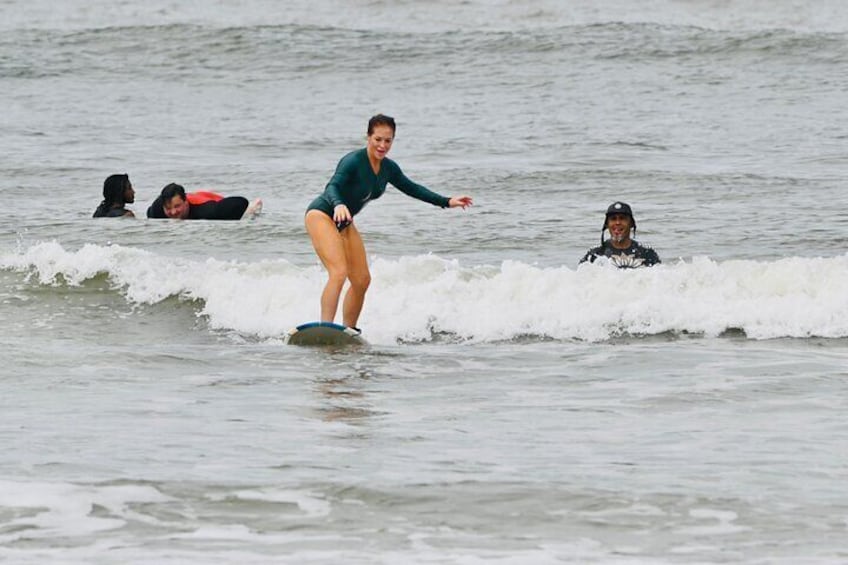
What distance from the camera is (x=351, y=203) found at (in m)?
11.5

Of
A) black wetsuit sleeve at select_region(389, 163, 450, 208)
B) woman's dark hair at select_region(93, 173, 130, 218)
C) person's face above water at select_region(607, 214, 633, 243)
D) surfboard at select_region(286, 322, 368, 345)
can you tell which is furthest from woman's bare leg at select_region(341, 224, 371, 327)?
woman's dark hair at select_region(93, 173, 130, 218)

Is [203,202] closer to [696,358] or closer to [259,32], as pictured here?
[696,358]

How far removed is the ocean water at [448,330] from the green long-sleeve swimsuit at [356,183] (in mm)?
1109

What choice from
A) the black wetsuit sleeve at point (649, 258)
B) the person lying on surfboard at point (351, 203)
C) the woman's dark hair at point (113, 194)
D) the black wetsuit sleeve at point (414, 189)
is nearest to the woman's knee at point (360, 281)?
the person lying on surfboard at point (351, 203)

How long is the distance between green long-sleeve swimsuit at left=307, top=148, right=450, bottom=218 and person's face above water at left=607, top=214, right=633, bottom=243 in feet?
6.67

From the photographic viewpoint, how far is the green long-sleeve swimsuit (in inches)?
446

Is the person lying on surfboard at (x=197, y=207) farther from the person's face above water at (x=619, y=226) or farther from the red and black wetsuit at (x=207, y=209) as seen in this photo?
the person's face above water at (x=619, y=226)

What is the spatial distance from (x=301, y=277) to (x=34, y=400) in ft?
18.5

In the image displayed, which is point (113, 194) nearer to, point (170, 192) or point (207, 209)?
point (170, 192)

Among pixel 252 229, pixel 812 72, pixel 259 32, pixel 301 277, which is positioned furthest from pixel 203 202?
pixel 259 32

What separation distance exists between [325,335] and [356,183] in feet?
3.67

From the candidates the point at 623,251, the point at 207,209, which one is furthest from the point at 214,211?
the point at 623,251

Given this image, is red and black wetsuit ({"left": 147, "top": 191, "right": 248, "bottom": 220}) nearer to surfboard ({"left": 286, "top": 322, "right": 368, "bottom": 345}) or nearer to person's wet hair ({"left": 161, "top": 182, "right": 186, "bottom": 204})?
person's wet hair ({"left": 161, "top": 182, "right": 186, "bottom": 204})

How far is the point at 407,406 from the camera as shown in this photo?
9.26 meters
